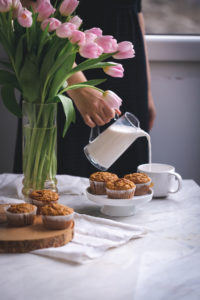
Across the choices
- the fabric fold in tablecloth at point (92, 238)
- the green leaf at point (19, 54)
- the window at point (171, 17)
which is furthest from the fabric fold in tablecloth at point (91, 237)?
the window at point (171, 17)

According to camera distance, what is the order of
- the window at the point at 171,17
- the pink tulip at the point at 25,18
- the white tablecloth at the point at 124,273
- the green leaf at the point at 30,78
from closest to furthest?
the white tablecloth at the point at 124,273 < the pink tulip at the point at 25,18 < the green leaf at the point at 30,78 < the window at the point at 171,17

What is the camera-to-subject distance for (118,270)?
86cm

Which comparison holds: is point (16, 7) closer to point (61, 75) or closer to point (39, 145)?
point (61, 75)

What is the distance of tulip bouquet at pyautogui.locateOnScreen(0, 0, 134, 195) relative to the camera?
108cm

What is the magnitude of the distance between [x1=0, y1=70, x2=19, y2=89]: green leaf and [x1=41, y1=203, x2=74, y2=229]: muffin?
14.6 inches

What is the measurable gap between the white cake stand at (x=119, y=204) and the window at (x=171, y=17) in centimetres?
142

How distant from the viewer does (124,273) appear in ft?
2.77

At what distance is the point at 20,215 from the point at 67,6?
482 millimetres

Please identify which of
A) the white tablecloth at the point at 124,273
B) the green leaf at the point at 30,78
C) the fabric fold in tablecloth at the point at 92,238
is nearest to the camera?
the white tablecloth at the point at 124,273

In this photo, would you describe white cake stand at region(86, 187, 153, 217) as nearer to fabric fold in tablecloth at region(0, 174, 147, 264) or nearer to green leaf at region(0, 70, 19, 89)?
fabric fold in tablecloth at region(0, 174, 147, 264)

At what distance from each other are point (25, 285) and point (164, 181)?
22.0 inches

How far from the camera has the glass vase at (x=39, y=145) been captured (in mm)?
1172

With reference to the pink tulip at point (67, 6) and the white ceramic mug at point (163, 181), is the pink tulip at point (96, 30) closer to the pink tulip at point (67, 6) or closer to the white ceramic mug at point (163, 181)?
the pink tulip at point (67, 6)

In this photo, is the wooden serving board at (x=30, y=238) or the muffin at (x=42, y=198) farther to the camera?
the muffin at (x=42, y=198)
